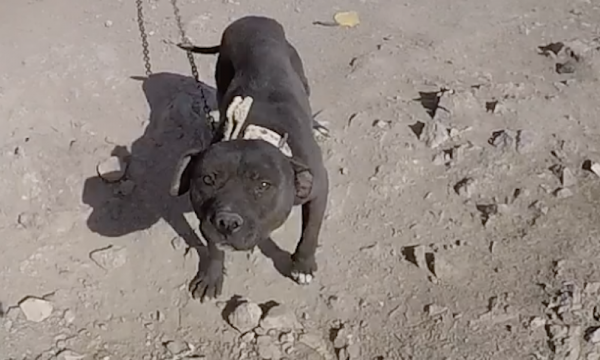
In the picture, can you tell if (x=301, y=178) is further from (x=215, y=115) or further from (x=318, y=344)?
(x=215, y=115)

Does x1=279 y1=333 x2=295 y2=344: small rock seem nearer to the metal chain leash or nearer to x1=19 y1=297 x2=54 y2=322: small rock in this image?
x1=19 y1=297 x2=54 y2=322: small rock

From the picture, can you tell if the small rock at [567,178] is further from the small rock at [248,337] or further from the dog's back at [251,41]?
the small rock at [248,337]

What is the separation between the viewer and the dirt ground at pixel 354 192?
3191 mm

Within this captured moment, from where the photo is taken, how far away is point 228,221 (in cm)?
271

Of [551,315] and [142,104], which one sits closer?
[551,315]

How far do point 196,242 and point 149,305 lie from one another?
32cm

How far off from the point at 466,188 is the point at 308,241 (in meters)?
0.73

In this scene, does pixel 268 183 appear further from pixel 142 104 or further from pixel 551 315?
pixel 142 104

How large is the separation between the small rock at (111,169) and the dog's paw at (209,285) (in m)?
0.71

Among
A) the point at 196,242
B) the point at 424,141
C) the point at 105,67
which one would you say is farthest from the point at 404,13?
the point at 196,242

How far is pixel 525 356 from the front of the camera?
10.0 ft

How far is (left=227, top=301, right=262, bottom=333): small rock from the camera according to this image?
3.19 meters

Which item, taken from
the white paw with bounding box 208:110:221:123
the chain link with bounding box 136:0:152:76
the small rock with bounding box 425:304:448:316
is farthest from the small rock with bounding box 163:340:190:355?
the chain link with bounding box 136:0:152:76

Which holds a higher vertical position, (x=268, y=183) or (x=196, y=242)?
(x=268, y=183)
